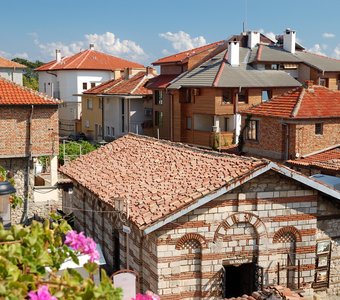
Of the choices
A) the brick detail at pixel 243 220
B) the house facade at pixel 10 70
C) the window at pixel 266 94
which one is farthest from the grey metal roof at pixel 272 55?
the brick detail at pixel 243 220

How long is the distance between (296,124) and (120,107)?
24798mm

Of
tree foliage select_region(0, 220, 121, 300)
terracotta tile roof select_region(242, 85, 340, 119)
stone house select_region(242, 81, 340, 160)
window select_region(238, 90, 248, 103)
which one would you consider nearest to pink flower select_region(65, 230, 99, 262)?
tree foliage select_region(0, 220, 121, 300)

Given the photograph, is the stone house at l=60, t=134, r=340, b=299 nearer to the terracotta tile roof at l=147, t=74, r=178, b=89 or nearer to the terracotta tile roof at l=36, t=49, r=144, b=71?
the terracotta tile roof at l=147, t=74, r=178, b=89

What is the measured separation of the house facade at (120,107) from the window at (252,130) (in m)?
18.0

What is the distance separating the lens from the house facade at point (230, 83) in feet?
135

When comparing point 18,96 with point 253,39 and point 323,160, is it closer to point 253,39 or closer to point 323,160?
point 323,160

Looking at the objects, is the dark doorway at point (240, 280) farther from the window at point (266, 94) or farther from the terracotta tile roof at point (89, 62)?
the terracotta tile roof at point (89, 62)

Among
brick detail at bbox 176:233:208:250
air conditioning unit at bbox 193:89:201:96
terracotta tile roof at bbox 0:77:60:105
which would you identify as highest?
air conditioning unit at bbox 193:89:201:96

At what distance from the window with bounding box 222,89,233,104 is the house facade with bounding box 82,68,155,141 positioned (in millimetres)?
9979

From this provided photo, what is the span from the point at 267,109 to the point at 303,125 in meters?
2.93

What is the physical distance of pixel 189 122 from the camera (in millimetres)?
44344

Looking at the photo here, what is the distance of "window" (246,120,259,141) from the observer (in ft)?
107

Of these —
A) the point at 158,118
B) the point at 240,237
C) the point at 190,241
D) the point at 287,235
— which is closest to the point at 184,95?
the point at 158,118

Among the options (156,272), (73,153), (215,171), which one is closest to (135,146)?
(215,171)
